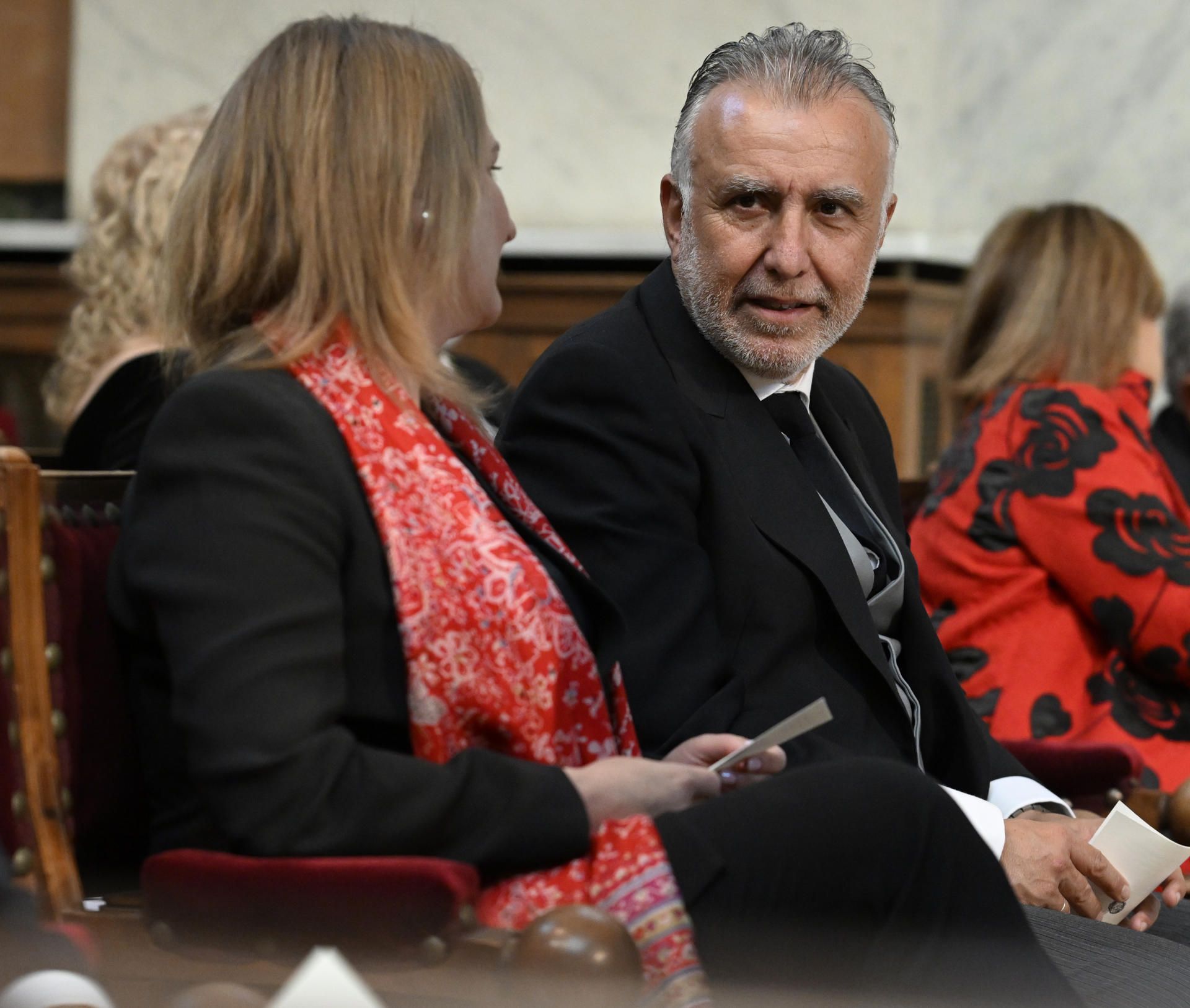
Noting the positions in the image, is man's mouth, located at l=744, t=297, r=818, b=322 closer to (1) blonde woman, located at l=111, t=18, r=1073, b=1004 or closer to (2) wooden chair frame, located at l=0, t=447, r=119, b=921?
(1) blonde woman, located at l=111, t=18, r=1073, b=1004

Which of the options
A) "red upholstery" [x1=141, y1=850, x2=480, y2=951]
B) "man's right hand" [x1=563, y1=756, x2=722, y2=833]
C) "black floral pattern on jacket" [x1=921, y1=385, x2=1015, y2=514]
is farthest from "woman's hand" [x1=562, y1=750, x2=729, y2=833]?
"black floral pattern on jacket" [x1=921, y1=385, x2=1015, y2=514]

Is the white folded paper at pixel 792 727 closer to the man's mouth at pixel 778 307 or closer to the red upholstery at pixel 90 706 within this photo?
the red upholstery at pixel 90 706

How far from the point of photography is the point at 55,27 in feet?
17.5

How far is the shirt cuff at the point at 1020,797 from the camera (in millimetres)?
2221

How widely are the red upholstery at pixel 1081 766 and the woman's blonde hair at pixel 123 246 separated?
178 centimetres

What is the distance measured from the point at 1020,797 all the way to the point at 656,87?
130 inches

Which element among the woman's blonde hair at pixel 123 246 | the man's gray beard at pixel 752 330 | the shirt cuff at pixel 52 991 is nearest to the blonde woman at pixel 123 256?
the woman's blonde hair at pixel 123 246

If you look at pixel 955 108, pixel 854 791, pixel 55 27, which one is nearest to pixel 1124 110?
pixel 955 108

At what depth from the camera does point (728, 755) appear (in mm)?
1752

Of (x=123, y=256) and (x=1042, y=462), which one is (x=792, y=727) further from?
(x=123, y=256)

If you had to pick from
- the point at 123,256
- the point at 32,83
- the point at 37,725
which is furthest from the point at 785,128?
the point at 32,83

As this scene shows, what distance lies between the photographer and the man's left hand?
2.08 m

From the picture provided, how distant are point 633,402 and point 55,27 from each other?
3.95 meters

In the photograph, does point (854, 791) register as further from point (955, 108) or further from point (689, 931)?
point (955, 108)
